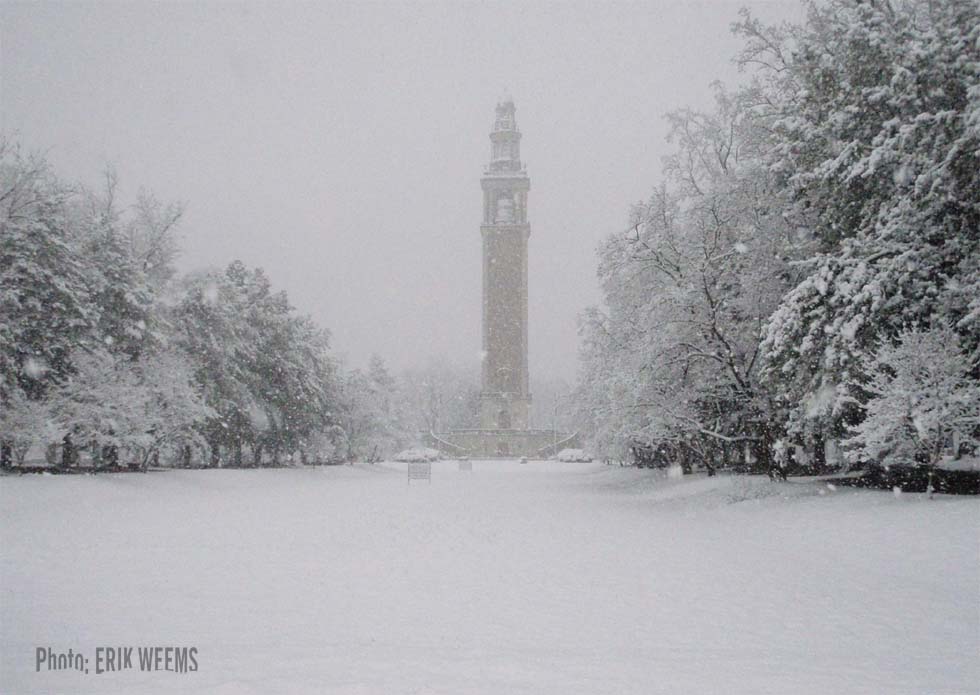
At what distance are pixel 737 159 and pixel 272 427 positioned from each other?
2909 centimetres

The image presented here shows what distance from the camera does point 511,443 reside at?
89.3 meters

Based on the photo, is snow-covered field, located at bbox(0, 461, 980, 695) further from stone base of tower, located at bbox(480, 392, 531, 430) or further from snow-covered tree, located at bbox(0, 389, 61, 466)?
stone base of tower, located at bbox(480, 392, 531, 430)

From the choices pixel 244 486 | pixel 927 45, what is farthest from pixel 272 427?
pixel 927 45

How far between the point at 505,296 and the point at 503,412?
45.3 ft

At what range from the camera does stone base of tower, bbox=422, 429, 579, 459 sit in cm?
8875

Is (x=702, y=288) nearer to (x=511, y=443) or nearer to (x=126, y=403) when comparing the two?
(x=126, y=403)

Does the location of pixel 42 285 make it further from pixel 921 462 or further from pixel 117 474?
→ pixel 921 462

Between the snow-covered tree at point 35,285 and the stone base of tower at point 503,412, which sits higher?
the snow-covered tree at point 35,285

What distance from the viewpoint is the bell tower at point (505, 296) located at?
3565 inches

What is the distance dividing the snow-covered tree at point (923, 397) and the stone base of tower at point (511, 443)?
73.4 m

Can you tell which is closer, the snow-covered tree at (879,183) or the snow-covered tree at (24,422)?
the snow-covered tree at (879,183)

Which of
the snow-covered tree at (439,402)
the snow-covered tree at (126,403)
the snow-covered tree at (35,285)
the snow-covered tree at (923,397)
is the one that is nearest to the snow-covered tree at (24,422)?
the snow-covered tree at (35,285)

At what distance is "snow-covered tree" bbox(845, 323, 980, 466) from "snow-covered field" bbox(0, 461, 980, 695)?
1267mm

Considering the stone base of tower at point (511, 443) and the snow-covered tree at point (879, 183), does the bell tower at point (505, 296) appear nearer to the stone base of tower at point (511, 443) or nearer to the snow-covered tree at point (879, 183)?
the stone base of tower at point (511, 443)
